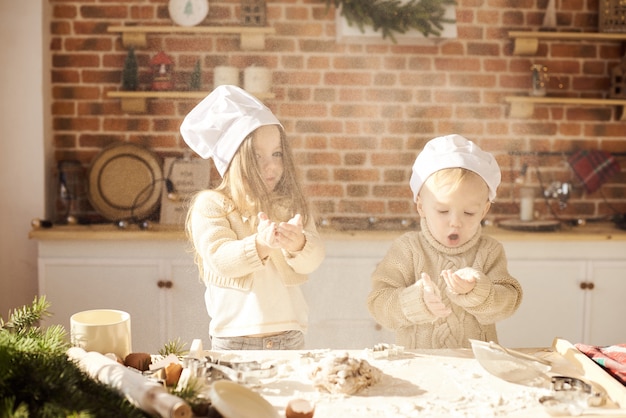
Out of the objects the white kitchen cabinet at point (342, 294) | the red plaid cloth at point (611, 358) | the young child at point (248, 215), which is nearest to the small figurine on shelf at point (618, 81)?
the white kitchen cabinet at point (342, 294)

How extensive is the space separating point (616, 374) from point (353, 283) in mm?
1821

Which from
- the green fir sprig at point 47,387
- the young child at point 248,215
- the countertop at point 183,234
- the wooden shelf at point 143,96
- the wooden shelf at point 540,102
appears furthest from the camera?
the wooden shelf at point 540,102

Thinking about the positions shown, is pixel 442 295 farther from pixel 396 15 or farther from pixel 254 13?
pixel 254 13

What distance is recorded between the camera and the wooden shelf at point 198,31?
10.9 feet

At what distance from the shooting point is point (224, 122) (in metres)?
1.90

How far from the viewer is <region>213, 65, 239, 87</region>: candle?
3.34 m

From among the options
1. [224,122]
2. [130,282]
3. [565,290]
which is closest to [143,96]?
[130,282]

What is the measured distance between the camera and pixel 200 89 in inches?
133

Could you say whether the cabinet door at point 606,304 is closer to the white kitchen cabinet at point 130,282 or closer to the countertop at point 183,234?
the countertop at point 183,234

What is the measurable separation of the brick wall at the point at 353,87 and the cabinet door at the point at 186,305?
0.66 meters

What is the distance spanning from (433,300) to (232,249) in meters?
0.48

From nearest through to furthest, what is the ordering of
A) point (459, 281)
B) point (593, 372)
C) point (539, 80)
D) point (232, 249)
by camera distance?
point (593, 372)
point (459, 281)
point (232, 249)
point (539, 80)

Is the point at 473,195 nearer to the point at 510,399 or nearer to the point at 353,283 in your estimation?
the point at 510,399

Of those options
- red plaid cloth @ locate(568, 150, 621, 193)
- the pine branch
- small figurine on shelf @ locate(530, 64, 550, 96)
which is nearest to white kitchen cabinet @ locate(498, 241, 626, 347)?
red plaid cloth @ locate(568, 150, 621, 193)
